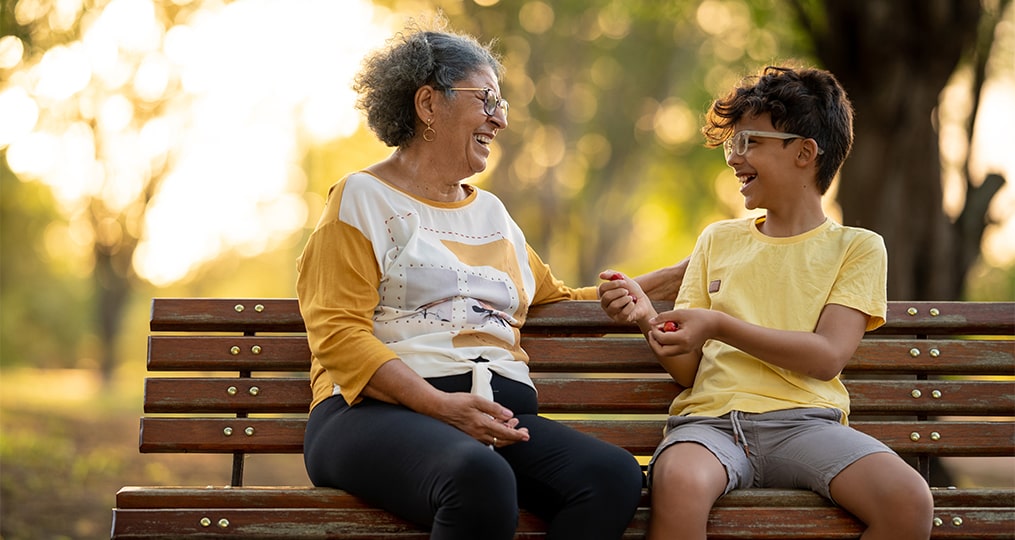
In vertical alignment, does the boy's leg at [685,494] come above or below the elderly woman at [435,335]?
below

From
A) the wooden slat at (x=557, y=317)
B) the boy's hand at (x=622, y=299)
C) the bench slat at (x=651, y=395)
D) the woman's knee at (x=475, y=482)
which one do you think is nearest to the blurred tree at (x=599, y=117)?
the wooden slat at (x=557, y=317)

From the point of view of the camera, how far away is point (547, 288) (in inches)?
159

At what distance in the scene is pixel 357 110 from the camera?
3.87m

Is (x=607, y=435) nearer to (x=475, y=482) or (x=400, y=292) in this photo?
Result: (x=400, y=292)

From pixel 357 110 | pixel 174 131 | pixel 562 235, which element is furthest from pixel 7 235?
pixel 357 110

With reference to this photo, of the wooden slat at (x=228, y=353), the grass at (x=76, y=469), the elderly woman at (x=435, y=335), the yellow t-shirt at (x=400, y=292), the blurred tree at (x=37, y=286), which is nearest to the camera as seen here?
the elderly woman at (x=435, y=335)

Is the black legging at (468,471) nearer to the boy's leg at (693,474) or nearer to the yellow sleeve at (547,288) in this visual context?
the boy's leg at (693,474)

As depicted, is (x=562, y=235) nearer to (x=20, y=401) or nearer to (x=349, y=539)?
(x=20, y=401)

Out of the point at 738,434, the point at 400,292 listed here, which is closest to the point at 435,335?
the point at 400,292

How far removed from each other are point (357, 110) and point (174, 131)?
17524mm

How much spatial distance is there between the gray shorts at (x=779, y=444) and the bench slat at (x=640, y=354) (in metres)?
0.51

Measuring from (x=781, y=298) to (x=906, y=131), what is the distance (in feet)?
12.7

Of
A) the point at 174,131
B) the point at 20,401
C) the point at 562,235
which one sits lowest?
the point at 20,401

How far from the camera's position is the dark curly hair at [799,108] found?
3.65 m
